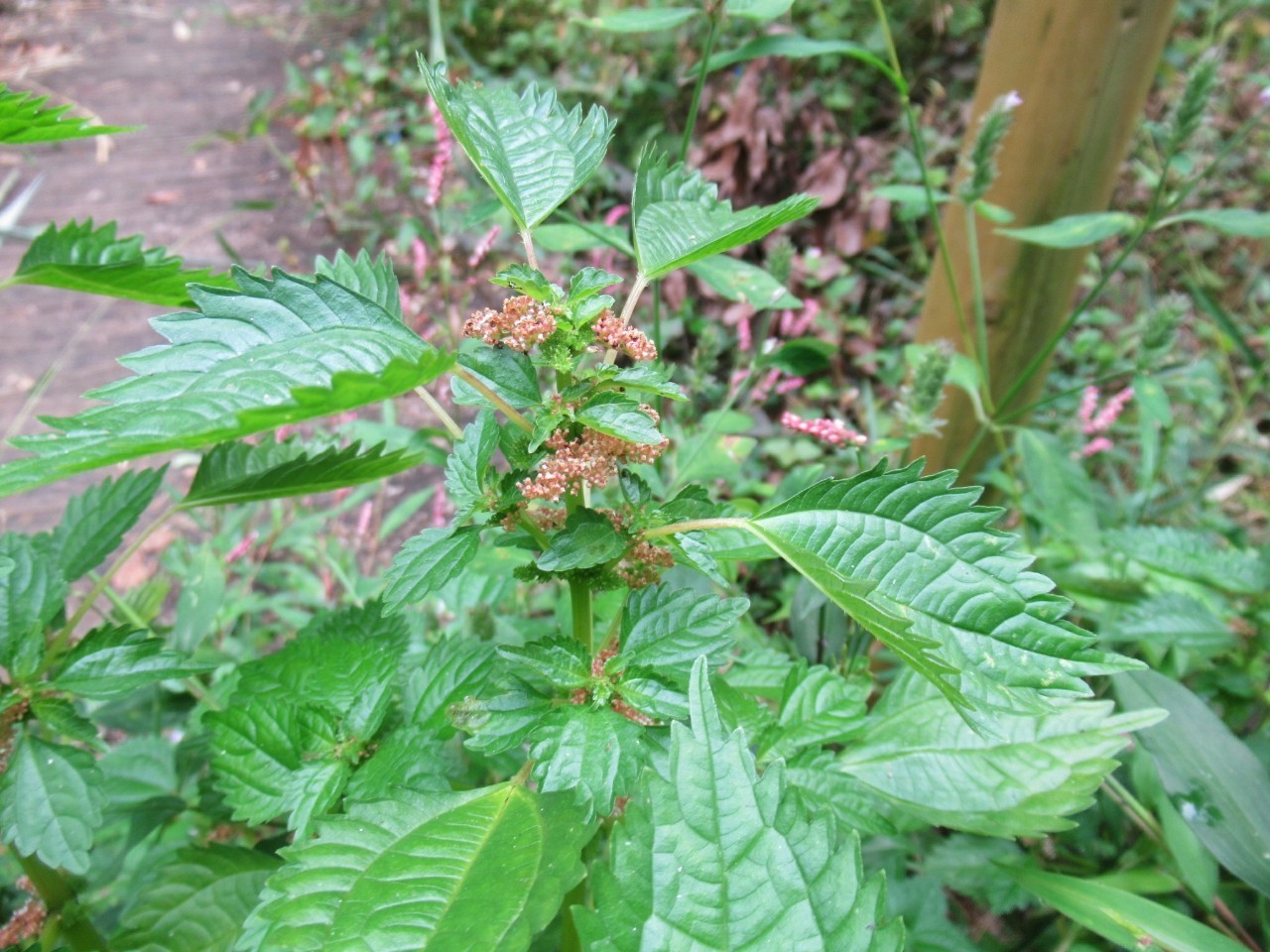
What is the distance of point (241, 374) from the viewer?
516mm

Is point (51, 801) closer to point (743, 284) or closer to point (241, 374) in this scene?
point (241, 374)

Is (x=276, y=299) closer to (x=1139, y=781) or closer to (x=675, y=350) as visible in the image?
(x=1139, y=781)

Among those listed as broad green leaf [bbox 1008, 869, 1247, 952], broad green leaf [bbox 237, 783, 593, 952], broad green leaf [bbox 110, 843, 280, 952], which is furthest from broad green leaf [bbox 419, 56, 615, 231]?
broad green leaf [bbox 1008, 869, 1247, 952]

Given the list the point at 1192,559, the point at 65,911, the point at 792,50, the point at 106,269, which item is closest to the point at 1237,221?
the point at 1192,559

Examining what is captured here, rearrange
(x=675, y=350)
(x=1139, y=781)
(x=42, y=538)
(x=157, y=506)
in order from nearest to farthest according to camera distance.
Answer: (x=42, y=538)
(x=1139, y=781)
(x=157, y=506)
(x=675, y=350)

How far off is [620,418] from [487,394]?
0.12 m

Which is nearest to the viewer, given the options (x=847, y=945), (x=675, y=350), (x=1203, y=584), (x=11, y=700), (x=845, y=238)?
(x=847, y=945)

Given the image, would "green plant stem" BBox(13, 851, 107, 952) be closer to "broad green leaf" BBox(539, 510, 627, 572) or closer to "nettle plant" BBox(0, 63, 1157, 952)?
"nettle plant" BBox(0, 63, 1157, 952)

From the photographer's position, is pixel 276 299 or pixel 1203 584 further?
pixel 1203 584

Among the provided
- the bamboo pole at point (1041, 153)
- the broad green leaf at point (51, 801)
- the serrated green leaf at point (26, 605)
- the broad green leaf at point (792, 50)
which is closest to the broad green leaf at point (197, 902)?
the broad green leaf at point (51, 801)

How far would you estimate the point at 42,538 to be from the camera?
95 cm

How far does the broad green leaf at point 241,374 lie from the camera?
463 millimetres

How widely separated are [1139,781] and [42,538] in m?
1.42

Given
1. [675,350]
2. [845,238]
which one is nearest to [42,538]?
[675,350]
